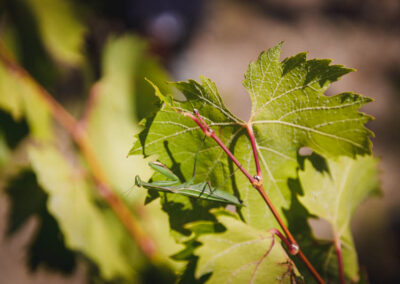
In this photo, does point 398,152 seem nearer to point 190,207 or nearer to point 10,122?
point 190,207

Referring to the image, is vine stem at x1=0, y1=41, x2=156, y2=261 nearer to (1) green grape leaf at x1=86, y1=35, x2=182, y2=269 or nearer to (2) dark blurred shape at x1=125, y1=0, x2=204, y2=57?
(1) green grape leaf at x1=86, y1=35, x2=182, y2=269

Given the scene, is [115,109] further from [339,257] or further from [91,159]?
[339,257]

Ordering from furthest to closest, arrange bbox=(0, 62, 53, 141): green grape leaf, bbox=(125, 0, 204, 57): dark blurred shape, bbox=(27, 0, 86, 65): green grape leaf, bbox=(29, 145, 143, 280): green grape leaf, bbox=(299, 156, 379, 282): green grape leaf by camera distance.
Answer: bbox=(125, 0, 204, 57): dark blurred shape → bbox=(27, 0, 86, 65): green grape leaf → bbox=(0, 62, 53, 141): green grape leaf → bbox=(29, 145, 143, 280): green grape leaf → bbox=(299, 156, 379, 282): green grape leaf

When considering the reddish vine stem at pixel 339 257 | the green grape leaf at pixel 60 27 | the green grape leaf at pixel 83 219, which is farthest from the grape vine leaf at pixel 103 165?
the reddish vine stem at pixel 339 257

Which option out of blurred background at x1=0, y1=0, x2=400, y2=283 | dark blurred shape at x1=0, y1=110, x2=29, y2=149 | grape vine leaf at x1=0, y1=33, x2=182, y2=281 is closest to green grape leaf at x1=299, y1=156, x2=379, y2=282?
grape vine leaf at x1=0, y1=33, x2=182, y2=281

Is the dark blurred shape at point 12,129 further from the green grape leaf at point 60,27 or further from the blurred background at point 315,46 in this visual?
the blurred background at point 315,46

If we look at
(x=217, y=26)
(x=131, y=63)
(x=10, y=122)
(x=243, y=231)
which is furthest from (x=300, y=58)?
(x=217, y=26)
